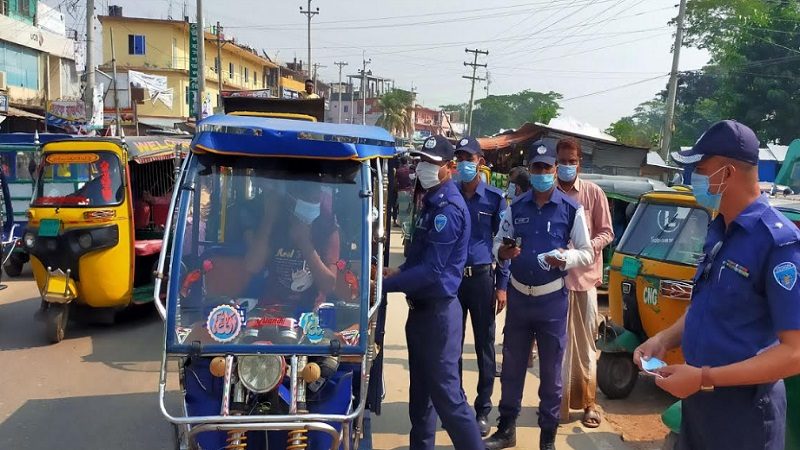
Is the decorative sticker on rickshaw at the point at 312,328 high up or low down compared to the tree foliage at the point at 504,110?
down

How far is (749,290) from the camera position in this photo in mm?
2334

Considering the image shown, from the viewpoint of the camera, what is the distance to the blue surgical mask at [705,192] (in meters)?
2.49

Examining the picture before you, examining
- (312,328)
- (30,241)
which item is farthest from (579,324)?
(30,241)

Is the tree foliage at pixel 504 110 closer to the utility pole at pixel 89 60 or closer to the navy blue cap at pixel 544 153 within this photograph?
the utility pole at pixel 89 60

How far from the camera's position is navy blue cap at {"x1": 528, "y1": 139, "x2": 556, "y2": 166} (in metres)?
4.66

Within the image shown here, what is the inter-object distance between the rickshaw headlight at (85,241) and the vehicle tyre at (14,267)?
4.29 metres

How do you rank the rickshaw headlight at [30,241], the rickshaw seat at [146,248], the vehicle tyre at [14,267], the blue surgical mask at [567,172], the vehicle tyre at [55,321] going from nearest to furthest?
the blue surgical mask at [567,172]
the vehicle tyre at [55,321]
the rickshaw headlight at [30,241]
the rickshaw seat at [146,248]
the vehicle tyre at [14,267]

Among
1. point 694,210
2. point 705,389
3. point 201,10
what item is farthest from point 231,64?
point 705,389

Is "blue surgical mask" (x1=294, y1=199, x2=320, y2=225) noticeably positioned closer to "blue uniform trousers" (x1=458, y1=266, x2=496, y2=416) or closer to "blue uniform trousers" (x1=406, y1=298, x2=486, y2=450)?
"blue uniform trousers" (x1=406, y1=298, x2=486, y2=450)

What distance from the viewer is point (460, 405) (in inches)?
157

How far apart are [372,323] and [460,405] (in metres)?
0.80

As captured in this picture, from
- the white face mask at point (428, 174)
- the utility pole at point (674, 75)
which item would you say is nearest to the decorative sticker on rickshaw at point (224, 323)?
the white face mask at point (428, 174)

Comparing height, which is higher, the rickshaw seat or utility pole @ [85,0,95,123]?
utility pole @ [85,0,95,123]

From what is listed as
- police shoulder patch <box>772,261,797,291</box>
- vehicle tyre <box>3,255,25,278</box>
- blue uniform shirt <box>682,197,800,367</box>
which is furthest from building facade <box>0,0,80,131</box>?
police shoulder patch <box>772,261,797,291</box>
